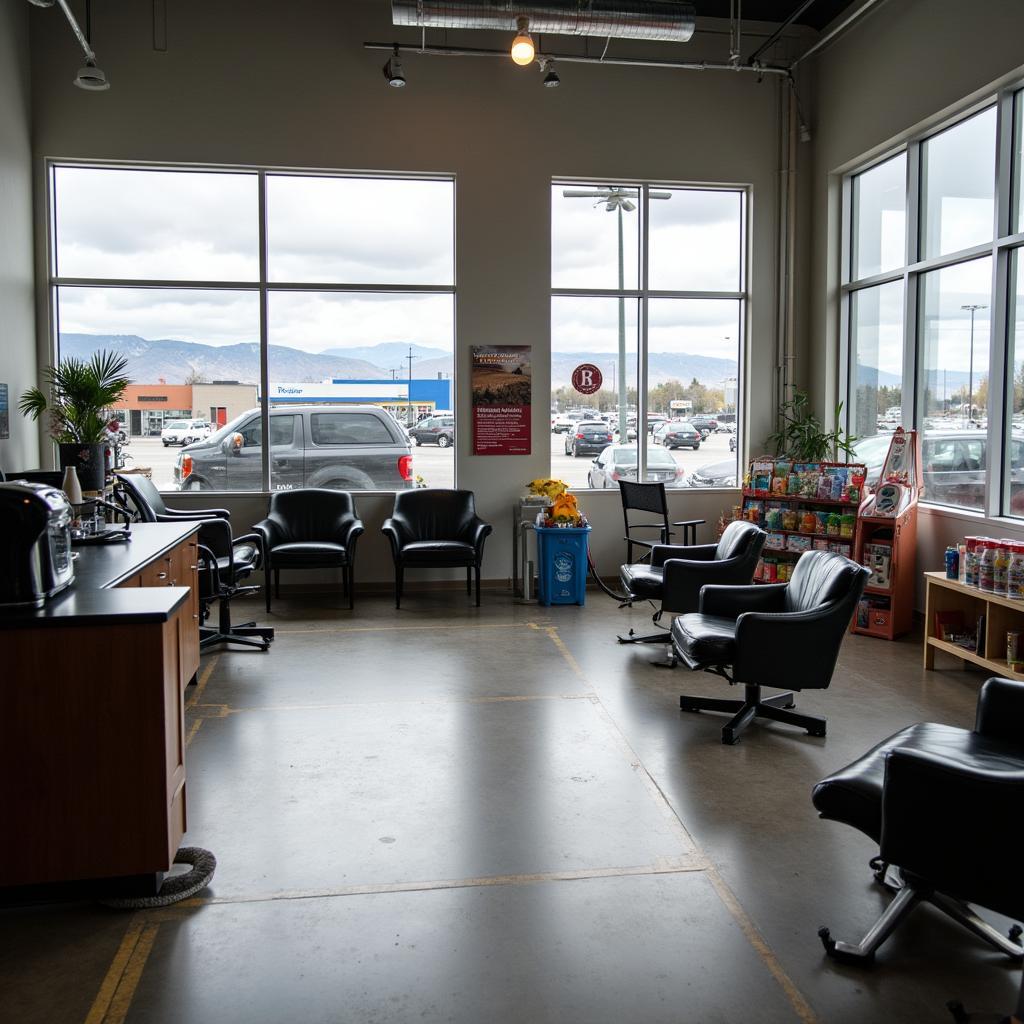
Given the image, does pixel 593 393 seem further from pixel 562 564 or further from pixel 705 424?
pixel 562 564

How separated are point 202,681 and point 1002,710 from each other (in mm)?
4250

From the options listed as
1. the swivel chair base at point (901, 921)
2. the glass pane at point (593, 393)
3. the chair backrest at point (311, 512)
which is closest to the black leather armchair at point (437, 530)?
the chair backrest at point (311, 512)

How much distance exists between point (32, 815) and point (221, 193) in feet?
21.9

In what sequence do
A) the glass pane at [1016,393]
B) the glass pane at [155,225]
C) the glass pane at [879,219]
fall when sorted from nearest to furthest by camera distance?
the glass pane at [1016,393] → the glass pane at [879,219] → the glass pane at [155,225]

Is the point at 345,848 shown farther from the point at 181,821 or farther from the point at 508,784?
the point at 508,784

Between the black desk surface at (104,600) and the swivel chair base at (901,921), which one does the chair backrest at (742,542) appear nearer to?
the swivel chair base at (901,921)

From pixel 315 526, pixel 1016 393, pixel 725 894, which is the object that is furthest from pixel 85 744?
pixel 1016 393

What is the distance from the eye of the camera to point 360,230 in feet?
27.7

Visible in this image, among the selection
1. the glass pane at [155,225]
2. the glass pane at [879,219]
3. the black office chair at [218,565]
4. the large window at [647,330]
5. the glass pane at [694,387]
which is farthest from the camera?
the glass pane at [694,387]

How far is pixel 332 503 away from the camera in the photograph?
8.14 meters

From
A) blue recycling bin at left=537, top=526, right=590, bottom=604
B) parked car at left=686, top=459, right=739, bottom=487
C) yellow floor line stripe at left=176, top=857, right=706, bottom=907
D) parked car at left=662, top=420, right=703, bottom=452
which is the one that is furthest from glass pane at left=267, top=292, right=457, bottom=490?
yellow floor line stripe at left=176, top=857, right=706, bottom=907

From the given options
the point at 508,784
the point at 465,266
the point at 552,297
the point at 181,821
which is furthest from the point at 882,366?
the point at 181,821

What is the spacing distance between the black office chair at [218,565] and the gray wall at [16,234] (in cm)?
122

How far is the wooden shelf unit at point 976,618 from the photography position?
533cm
